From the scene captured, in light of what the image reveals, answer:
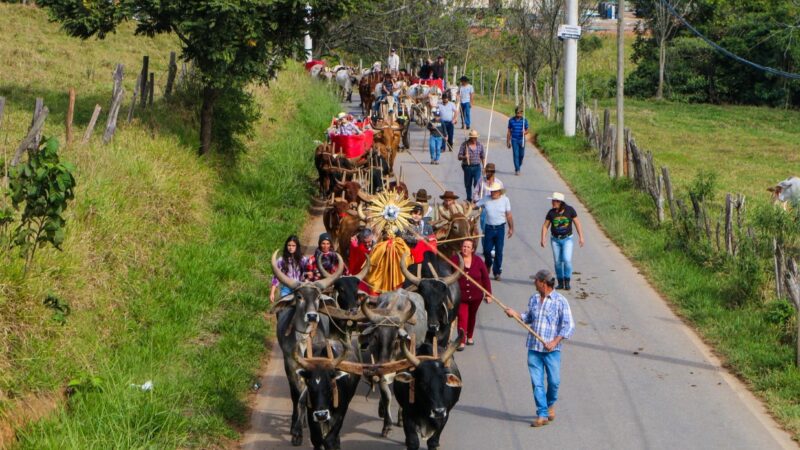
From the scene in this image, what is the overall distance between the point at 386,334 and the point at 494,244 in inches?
248

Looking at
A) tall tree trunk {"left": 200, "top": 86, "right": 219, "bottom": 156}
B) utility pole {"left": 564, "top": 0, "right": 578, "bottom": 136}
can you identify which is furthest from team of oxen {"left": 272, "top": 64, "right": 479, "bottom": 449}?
utility pole {"left": 564, "top": 0, "right": 578, "bottom": 136}

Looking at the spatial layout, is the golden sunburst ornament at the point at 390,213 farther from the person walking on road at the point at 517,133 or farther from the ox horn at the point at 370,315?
the person walking on road at the point at 517,133

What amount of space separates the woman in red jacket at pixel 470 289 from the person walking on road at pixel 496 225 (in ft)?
9.47

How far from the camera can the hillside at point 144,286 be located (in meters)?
10.1

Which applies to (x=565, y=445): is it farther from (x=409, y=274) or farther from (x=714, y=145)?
(x=714, y=145)

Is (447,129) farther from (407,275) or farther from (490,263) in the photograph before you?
(407,275)

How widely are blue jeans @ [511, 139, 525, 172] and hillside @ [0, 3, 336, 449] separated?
15.6ft

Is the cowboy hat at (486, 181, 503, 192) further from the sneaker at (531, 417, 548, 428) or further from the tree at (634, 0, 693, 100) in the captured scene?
the tree at (634, 0, 693, 100)

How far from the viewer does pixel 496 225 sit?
1666cm

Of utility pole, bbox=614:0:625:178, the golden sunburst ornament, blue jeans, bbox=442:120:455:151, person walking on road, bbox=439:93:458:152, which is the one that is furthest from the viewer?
blue jeans, bbox=442:120:455:151

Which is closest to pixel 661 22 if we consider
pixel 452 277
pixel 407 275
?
pixel 452 277

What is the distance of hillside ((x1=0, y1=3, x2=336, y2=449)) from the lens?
10.1 meters

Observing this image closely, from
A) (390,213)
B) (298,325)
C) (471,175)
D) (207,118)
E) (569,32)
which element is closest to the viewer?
(298,325)

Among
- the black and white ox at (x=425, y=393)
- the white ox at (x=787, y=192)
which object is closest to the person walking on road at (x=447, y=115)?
the white ox at (x=787, y=192)
